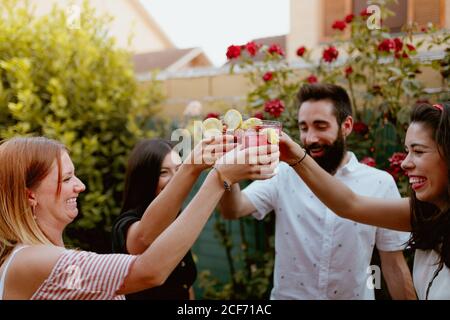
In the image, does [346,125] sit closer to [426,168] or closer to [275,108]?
[275,108]

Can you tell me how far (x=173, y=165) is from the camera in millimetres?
2383

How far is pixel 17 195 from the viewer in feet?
4.85

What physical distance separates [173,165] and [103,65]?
226 centimetres

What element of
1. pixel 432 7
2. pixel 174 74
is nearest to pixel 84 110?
pixel 174 74

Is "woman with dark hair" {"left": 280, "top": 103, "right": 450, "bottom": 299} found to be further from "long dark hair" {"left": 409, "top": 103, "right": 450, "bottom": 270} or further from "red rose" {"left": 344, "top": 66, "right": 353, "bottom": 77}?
"red rose" {"left": 344, "top": 66, "right": 353, "bottom": 77}

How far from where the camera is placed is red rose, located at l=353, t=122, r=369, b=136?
10.2ft

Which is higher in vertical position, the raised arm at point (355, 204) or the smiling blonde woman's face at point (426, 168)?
the smiling blonde woman's face at point (426, 168)

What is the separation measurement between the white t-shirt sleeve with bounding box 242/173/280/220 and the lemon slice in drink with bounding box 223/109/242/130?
1029 mm

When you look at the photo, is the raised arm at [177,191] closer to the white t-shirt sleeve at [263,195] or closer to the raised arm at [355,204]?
the raised arm at [355,204]

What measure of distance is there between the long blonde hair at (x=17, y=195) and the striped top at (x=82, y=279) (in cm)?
16

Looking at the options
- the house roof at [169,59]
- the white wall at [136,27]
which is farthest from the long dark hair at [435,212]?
the white wall at [136,27]

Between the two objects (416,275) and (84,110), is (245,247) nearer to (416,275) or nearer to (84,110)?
(84,110)

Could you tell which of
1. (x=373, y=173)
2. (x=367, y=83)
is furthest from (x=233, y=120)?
(x=367, y=83)

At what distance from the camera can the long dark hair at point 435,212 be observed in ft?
5.50
